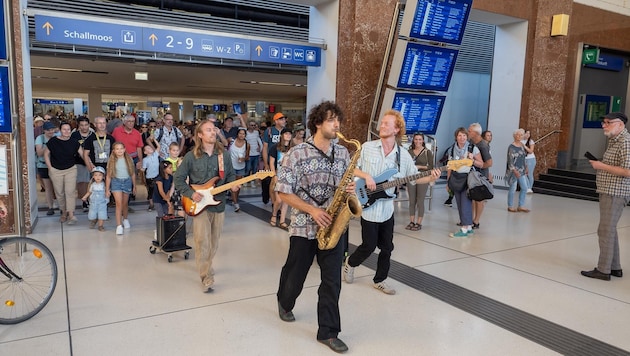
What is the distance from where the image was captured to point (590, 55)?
12508 millimetres

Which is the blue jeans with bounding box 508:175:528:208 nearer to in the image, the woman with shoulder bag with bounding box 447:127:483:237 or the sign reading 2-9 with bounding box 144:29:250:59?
the woman with shoulder bag with bounding box 447:127:483:237

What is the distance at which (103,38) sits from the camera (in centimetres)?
687

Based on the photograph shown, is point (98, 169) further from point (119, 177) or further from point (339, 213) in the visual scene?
point (339, 213)

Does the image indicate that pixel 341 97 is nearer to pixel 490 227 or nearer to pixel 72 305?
pixel 490 227

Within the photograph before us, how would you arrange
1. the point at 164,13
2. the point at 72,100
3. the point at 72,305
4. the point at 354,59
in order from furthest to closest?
the point at 72,100, the point at 164,13, the point at 354,59, the point at 72,305

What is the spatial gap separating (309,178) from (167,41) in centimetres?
519

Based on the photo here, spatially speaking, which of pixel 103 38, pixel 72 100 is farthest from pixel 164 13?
pixel 72 100

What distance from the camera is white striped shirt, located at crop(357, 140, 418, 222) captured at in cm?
424

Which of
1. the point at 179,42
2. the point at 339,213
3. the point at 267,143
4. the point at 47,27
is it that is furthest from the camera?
the point at 267,143

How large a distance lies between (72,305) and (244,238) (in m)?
2.74

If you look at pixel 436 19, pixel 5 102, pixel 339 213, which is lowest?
pixel 339 213

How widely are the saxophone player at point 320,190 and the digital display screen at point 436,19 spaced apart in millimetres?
4998

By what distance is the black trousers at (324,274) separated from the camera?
325cm

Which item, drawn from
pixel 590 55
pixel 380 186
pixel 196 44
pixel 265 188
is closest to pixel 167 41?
pixel 196 44
